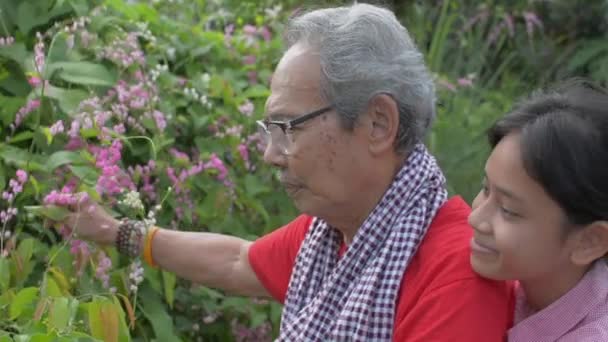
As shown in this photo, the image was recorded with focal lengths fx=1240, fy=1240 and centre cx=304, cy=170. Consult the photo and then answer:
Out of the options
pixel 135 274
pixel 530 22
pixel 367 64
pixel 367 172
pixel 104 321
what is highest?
pixel 367 64

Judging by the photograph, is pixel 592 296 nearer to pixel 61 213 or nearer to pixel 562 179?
pixel 562 179

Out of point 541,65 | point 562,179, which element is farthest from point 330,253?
point 541,65

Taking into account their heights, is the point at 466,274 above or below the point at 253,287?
above

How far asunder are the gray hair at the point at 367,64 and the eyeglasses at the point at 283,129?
5 centimetres

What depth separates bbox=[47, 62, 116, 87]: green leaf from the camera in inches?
115

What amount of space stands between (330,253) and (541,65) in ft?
16.5

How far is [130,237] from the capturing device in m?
2.83

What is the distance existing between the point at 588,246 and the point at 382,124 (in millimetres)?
474

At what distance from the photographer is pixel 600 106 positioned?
2.21m

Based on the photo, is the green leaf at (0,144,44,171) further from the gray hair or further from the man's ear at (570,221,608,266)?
the man's ear at (570,221,608,266)

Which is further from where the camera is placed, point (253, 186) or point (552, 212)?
point (253, 186)

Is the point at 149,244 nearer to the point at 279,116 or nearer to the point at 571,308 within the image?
the point at 279,116

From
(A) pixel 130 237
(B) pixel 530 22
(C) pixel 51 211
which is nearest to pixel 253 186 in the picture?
(A) pixel 130 237

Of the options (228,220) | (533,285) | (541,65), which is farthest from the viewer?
(541,65)
